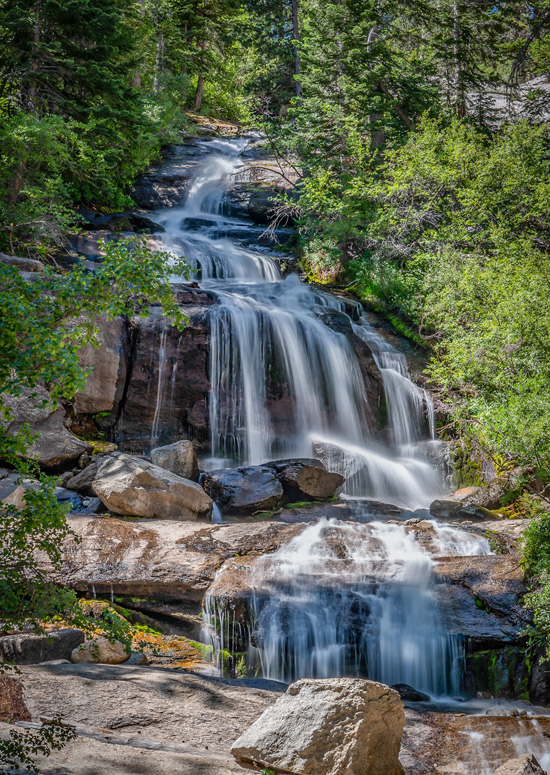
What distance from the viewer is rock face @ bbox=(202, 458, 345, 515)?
10.3m

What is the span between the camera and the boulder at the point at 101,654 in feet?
18.1

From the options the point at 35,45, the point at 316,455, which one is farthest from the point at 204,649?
the point at 35,45

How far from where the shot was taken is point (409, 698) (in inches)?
241

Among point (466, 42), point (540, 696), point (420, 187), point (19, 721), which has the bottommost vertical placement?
point (540, 696)

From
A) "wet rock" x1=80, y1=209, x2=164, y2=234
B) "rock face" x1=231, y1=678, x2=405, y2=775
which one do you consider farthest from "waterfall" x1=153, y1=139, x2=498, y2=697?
"rock face" x1=231, y1=678, x2=405, y2=775

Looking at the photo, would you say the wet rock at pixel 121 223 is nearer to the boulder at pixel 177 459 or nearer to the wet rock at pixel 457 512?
the boulder at pixel 177 459

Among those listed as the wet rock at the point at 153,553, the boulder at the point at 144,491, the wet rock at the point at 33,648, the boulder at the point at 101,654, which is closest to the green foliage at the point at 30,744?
the wet rock at the point at 33,648

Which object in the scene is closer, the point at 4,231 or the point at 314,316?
the point at 4,231

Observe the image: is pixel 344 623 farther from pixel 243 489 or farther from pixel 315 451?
pixel 315 451

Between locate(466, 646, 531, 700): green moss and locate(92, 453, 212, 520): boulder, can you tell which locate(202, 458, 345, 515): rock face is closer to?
locate(92, 453, 212, 520): boulder

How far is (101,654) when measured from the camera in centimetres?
566

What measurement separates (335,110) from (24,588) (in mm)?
18623

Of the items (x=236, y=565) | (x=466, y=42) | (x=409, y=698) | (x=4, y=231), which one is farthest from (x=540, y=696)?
(x=466, y=42)

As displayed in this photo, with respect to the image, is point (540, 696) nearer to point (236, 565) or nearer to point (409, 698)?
point (409, 698)
